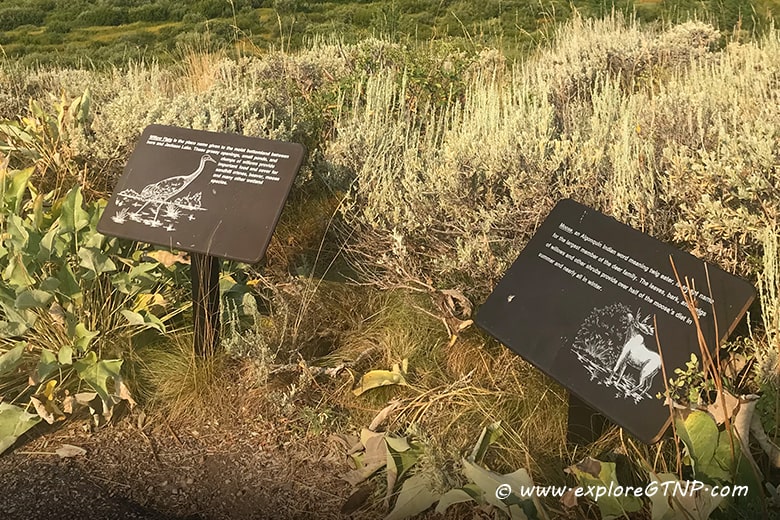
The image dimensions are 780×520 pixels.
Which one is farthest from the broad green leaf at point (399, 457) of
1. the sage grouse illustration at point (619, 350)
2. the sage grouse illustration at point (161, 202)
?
the sage grouse illustration at point (161, 202)

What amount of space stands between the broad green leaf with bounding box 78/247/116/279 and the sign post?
4.2 inches

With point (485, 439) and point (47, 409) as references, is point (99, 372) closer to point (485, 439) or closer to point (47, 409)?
point (47, 409)

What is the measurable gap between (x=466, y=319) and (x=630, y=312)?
3.26ft

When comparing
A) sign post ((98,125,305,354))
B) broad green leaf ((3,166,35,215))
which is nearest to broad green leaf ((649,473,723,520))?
sign post ((98,125,305,354))

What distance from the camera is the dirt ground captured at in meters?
2.55

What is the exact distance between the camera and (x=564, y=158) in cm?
360

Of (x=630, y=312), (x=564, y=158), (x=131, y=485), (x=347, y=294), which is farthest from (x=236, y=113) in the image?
(x=630, y=312)

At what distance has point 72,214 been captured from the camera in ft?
10.1

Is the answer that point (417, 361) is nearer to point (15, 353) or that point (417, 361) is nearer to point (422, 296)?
point (422, 296)

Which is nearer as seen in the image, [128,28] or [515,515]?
[515,515]

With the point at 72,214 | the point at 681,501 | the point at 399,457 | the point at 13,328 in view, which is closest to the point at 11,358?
the point at 13,328

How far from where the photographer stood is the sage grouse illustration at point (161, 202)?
299 centimetres

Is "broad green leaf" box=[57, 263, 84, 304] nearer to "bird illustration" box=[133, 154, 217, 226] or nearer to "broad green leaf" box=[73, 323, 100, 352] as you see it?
"broad green leaf" box=[73, 323, 100, 352]

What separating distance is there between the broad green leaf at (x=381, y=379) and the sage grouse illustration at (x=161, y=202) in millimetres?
960
